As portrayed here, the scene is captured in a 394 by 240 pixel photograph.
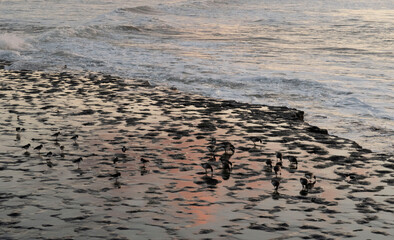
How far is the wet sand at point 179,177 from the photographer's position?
7.40 meters

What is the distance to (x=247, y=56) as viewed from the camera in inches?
1042

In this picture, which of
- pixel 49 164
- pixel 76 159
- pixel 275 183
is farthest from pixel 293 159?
pixel 49 164

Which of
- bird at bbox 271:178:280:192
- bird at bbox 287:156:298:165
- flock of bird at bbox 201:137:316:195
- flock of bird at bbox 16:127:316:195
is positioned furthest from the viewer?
bird at bbox 287:156:298:165

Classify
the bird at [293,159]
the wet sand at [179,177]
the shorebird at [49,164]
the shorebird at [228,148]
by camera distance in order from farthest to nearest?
the shorebird at [228,148] < the bird at [293,159] < the shorebird at [49,164] < the wet sand at [179,177]

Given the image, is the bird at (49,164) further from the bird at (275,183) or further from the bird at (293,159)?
the bird at (293,159)

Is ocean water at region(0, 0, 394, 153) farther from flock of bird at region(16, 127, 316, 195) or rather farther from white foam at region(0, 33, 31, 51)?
flock of bird at region(16, 127, 316, 195)

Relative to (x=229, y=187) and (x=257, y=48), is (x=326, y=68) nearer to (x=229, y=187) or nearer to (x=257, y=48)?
(x=257, y=48)

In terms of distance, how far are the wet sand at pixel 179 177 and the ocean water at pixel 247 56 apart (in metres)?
2.08

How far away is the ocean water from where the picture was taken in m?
16.3

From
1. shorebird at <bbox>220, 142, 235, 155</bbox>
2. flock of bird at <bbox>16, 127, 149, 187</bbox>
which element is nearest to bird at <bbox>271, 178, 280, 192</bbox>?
shorebird at <bbox>220, 142, 235, 155</bbox>

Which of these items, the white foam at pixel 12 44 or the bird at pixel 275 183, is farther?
the white foam at pixel 12 44

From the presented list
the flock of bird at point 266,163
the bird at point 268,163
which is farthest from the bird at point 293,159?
the bird at point 268,163

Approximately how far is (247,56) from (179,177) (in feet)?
58.7

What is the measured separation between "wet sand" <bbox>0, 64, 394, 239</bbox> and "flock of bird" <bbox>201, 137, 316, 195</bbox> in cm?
5
